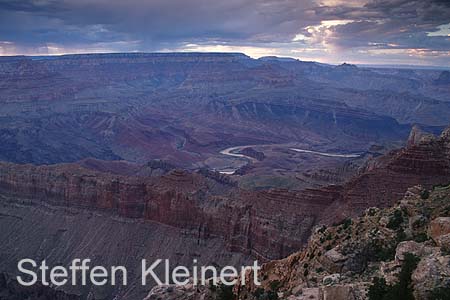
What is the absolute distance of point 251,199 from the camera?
6325 centimetres

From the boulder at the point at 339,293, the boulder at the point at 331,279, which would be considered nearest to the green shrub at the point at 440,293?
the boulder at the point at 339,293

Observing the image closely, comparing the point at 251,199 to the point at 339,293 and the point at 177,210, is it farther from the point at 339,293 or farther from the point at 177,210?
the point at 339,293

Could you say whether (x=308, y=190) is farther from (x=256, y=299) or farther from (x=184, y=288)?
(x=256, y=299)

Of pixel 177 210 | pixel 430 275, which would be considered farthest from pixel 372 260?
pixel 177 210

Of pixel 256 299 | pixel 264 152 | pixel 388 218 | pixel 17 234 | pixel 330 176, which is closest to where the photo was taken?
pixel 256 299

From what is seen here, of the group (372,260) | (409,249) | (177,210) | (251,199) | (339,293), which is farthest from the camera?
(177,210)

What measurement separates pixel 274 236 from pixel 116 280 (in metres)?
18.4

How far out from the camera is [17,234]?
232ft

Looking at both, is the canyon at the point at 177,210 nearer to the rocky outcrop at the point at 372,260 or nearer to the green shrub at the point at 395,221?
the rocky outcrop at the point at 372,260

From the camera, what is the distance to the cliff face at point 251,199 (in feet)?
184

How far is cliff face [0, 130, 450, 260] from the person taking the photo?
5606 centimetres

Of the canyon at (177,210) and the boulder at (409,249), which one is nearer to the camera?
the boulder at (409,249)

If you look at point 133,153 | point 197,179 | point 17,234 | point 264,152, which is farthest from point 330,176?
point 133,153

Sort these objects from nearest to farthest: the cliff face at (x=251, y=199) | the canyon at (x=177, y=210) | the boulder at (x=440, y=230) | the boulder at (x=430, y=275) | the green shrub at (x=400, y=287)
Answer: the boulder at (x=430, y=275) → the green shrub at (x=400, y=287) → the boulder at (x=440, y=230) → the cliff face at (x=251, y=199) → the canyon at (x=177, y=210)
